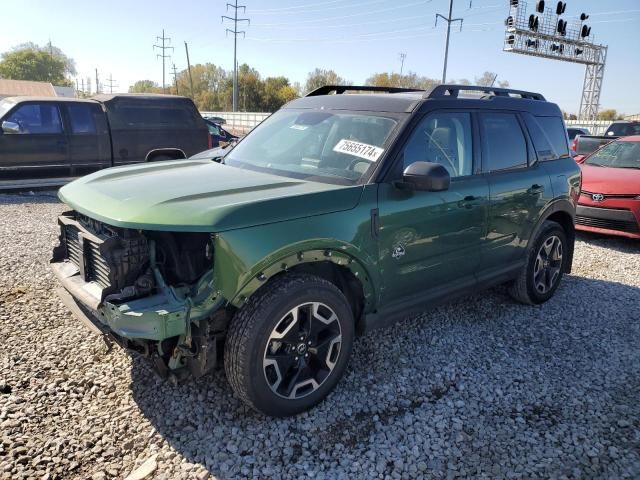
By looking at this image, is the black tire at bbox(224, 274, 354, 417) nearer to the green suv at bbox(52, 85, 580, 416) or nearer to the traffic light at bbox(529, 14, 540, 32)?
the green suv at bbox(52, 85, 580, 416)

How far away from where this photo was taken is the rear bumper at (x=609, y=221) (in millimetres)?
7199

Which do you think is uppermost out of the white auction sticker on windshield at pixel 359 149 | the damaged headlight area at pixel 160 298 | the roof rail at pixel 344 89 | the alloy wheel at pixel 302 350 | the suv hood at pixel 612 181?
the roof rail at pixel 344 89

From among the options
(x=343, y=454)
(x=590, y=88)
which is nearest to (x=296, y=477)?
(x=343, y=454)

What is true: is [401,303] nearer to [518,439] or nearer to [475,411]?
[475,411]

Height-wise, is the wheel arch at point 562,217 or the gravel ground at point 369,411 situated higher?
the wheel arch at point 562,217

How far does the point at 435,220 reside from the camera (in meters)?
3.53

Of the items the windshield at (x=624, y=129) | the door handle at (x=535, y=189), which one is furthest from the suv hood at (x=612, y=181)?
the windshield at (x=624, y=129)

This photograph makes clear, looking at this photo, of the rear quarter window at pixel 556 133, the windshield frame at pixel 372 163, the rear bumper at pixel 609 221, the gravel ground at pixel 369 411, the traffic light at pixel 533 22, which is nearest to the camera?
the gravel ground at pixel 369 411

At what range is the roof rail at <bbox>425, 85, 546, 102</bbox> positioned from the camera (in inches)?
148

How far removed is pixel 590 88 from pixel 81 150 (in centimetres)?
4242

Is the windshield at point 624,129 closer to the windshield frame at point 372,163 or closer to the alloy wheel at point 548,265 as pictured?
the alloy wheel at point 548,265

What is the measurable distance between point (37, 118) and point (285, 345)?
8914mm

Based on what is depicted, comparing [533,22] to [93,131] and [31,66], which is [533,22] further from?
[31,66]

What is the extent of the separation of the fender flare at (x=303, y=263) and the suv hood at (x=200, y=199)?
0.23 metres
